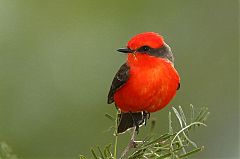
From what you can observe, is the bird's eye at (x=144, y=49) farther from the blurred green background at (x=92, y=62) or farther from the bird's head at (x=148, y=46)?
the blurred green background at (x=92, y=62)

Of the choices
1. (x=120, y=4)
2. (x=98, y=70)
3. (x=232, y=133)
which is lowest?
(x=232, y=133)

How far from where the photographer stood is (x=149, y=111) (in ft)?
11.9

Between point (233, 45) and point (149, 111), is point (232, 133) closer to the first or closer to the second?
point (233, 45)

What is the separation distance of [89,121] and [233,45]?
8.54 feet

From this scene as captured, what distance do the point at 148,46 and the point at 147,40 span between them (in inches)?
3.7

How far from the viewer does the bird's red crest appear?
3.63m

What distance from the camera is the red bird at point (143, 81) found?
3564mm

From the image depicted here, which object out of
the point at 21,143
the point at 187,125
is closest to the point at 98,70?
the point at 21,143

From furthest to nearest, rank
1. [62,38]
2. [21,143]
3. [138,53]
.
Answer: [62,38] < [21,143] < [138,53]

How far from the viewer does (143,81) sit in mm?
3705

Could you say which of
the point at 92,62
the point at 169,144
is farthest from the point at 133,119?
the point at 92,62

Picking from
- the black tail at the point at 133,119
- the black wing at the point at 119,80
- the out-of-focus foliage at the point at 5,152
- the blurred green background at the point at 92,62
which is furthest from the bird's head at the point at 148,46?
the blurred green background at the point at 92,62

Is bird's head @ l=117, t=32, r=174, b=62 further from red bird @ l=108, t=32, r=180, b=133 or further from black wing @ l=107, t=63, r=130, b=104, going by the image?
black wing @ l=107, t=63, r=130, b=104

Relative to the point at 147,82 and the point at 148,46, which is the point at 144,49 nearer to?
the point at 148,46
